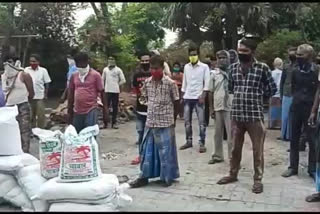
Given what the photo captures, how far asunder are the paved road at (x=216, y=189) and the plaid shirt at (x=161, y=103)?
28.7 inches

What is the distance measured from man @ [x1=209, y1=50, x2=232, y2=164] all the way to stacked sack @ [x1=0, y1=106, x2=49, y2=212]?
2.60 meters

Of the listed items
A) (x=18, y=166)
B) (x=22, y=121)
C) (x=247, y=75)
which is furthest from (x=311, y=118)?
(x=22, y=121)

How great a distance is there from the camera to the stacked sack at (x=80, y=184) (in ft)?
14.5

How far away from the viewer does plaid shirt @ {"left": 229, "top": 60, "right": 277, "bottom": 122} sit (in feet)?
17.5

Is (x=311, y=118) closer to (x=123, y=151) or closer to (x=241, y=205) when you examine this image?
Answer: (x=241, y=205)

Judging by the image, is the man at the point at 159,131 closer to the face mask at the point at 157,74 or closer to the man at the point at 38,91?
the face mask at the point at 157,74

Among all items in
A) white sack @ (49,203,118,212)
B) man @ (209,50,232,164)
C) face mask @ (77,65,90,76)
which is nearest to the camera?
white sack @ (49,203,118,212)

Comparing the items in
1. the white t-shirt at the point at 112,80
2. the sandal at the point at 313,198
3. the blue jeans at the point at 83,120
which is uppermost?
the white t-shirt at the point at 112,80

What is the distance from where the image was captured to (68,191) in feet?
14.5

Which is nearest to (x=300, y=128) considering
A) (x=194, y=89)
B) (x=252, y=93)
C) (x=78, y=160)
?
(x=252, y=93)

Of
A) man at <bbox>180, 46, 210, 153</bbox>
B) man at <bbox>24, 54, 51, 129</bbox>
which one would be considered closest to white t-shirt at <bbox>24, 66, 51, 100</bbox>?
man at <bbox>24, 54, 51, 129</bbox>

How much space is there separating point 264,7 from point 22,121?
9.72 metres

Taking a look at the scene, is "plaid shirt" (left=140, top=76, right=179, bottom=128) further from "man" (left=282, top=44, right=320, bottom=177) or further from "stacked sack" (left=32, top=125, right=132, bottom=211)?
"man" (left=282, top=44, right=320, bottom=177)

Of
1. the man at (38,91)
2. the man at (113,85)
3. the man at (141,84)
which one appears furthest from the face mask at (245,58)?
the man at (113,85)
